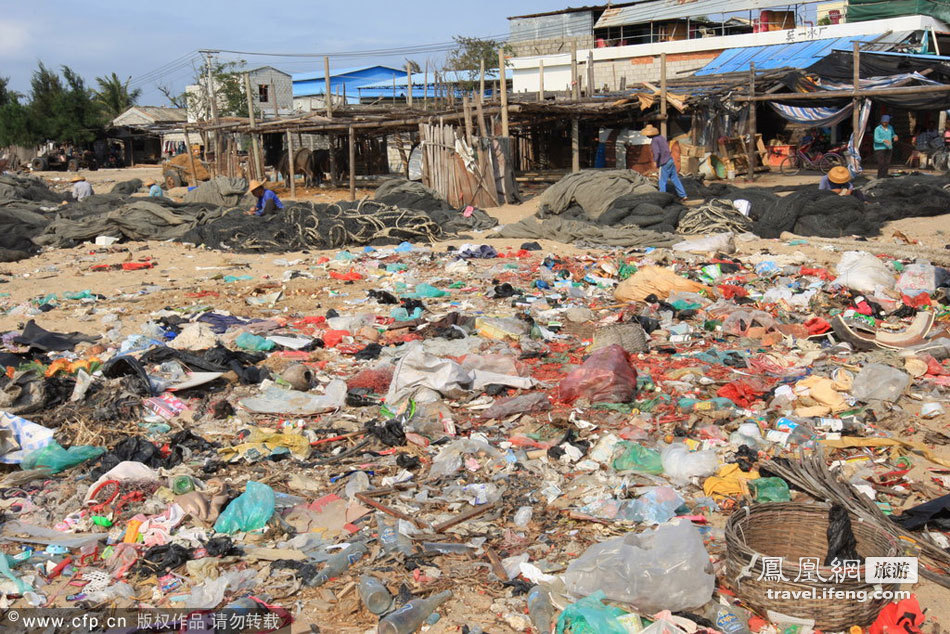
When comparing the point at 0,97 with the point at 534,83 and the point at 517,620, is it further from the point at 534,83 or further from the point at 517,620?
the point at 517,620

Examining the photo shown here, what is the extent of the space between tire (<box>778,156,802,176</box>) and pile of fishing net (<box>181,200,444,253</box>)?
37.4ft

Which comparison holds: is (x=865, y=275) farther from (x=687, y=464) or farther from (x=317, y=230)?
(x=317, y=230)

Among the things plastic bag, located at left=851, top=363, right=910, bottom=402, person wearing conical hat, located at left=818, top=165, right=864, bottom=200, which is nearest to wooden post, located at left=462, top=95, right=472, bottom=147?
person wearing conical hat, located at left=818, top=165, right=864, bottom=200

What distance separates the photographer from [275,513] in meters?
3.87

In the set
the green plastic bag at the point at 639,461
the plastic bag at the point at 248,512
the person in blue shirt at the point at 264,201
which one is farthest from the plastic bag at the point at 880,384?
the person in blue shirt at the point at 264,201

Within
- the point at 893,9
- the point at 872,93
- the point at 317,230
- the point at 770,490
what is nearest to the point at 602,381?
the point at 770,490

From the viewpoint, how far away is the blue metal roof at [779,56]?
20203 mm

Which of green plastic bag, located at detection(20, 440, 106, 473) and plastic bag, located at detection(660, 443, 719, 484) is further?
green plastic bag, located at detection(20, 440, 106, 473)

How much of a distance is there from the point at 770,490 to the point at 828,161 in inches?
668

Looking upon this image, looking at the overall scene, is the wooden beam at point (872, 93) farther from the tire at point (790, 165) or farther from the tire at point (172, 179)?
the tire at point (172, 179)

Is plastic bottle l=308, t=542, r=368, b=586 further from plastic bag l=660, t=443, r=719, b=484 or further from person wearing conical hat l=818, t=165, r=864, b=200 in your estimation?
person wearing conical hat l=818, t=165, r=864, b=200

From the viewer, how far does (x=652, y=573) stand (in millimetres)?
2939

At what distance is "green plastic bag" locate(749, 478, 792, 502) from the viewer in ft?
12.6

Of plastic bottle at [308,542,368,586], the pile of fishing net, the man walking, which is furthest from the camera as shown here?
the man walking
